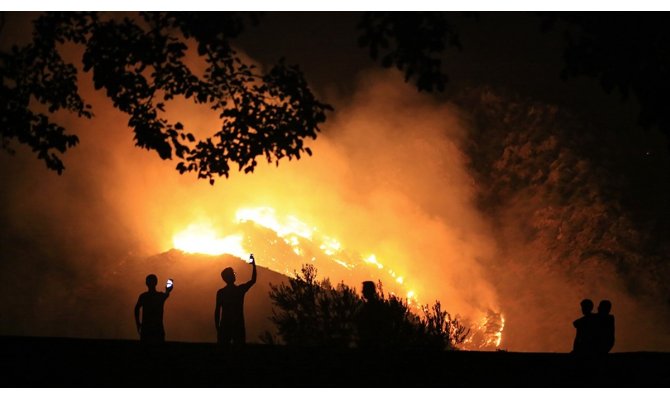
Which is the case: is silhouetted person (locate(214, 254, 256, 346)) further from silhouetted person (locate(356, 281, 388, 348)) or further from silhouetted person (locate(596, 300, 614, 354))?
silhouetted person (locate(596, 300, 614, 354))

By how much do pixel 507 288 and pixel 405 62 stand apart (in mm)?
68081

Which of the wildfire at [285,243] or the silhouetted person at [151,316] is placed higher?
the wildfire at [285,243]

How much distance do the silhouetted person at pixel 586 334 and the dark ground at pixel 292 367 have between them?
0.90ft

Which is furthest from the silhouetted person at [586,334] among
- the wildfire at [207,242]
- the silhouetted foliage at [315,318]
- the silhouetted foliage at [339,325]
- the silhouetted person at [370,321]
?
the wildfire at [207,242]

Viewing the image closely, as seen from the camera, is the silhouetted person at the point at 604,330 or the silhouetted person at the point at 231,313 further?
the silhouetted person at the point at 231,313

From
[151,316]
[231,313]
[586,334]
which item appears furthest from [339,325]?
[586,334]

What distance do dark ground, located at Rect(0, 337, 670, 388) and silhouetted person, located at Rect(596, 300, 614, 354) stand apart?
0.71 ft

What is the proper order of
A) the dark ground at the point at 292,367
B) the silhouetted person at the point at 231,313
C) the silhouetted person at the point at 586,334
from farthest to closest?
the silhouetted person at the point at 231,313 < the silhouetted person at the point at 586,334 < the dark ground at the point at 292,367

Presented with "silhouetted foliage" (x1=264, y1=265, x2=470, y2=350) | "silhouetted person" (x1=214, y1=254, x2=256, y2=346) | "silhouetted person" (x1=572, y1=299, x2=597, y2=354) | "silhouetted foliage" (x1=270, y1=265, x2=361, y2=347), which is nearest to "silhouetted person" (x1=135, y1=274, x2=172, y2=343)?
"silhouetted person" (x1=214, y1=254, x2=256, y2=346)

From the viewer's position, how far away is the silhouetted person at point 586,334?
40.3 feet

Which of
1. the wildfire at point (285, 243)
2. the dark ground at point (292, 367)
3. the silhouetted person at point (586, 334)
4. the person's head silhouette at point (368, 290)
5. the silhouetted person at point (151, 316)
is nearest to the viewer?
the dark ground at point (292, 367)

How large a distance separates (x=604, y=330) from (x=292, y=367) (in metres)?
5.40

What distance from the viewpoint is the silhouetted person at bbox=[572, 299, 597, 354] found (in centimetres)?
1228

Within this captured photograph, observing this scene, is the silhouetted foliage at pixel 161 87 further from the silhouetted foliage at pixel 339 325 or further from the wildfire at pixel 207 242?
the wildfire at pixel 207 242
